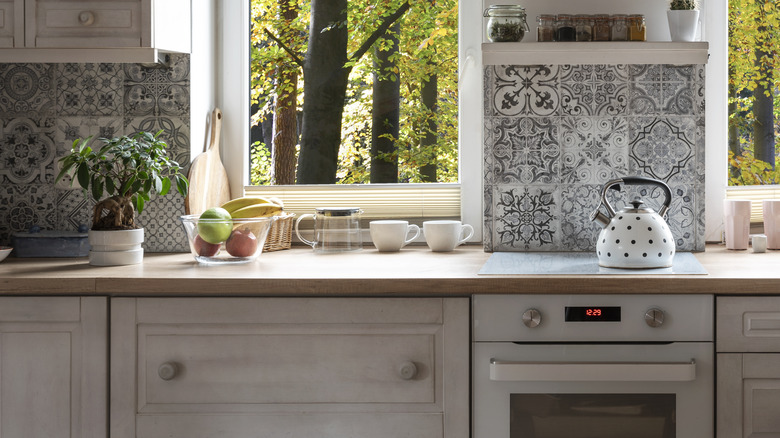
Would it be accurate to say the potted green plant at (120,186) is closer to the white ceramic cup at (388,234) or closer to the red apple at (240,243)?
the red apple at (240,243)

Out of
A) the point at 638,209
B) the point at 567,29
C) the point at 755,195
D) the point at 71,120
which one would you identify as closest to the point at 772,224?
the point at 755,195

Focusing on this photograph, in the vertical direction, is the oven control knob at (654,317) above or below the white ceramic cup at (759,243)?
below

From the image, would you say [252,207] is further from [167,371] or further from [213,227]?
[167,371]

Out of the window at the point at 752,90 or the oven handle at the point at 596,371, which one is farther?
the window at the point at 752,90

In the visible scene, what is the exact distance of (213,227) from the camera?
6.80 feet

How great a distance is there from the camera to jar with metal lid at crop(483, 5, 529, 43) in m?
2.27

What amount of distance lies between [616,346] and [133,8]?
59.1 inches

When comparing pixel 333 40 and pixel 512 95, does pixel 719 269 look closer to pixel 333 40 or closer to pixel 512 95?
pixel 512 95

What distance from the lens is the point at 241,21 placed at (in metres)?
2.60

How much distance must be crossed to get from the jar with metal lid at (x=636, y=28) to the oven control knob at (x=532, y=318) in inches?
36.5

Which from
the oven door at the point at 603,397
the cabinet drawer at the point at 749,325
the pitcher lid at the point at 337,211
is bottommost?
the oven door at the point at 603,397

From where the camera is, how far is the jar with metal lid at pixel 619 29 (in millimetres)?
2252

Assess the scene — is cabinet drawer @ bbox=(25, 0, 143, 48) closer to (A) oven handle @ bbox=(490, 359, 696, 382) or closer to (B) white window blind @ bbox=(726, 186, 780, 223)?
(A) oven handle @ bbox=(490, 359, 696, 382)

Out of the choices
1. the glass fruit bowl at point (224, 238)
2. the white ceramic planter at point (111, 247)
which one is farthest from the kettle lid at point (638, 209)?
the white ceramic planter at point (111, 247)
